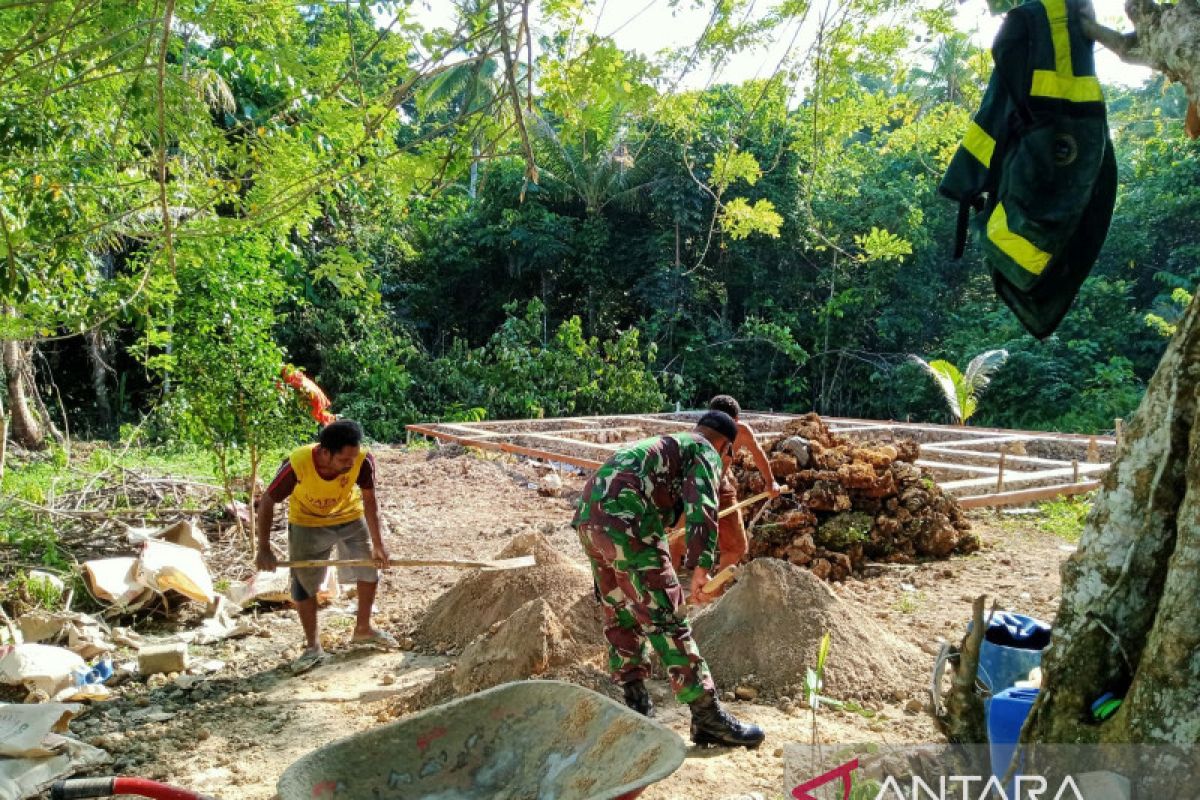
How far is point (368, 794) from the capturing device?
8.30 ft

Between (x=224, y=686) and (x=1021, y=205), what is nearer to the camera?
(x=1021, y=205)

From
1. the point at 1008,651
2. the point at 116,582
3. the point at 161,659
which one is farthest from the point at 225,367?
the point at 1008,651

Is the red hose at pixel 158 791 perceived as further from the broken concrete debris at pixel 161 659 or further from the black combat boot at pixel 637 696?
the broken concrete debris at pixel 161 659

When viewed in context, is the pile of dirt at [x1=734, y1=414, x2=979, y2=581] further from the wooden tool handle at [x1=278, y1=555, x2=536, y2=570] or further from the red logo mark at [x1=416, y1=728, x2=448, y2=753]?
the red logo mark at [x1=416, y1=728, x2=448, y2=753]

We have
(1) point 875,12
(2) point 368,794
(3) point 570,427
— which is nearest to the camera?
(2) point 368,794

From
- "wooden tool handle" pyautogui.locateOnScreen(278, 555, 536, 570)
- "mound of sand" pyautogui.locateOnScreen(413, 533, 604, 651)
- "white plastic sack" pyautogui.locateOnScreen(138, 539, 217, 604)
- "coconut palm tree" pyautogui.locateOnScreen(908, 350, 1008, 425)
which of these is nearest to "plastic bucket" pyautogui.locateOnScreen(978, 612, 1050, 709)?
"mound of sand" pyautogui.locateOnScreen(413, 533, 604, 651)

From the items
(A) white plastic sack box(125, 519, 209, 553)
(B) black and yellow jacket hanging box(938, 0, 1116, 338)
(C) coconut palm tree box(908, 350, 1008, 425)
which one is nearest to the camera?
(B) black and yellow jacket hanging box(938, 0, 1116, 338)

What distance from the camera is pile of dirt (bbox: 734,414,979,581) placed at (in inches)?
266

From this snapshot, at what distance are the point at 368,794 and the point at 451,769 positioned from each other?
0.86 ft

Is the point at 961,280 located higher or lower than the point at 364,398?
higher

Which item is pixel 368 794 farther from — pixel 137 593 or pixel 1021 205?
pixel 137 593

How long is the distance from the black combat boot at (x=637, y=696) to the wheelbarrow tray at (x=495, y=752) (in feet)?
4.50

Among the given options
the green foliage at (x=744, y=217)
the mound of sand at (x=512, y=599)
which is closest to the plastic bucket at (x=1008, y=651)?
the mound of sand at (x=512, y=599)

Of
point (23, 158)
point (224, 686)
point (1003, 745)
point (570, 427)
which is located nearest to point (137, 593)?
point (224, 686)
